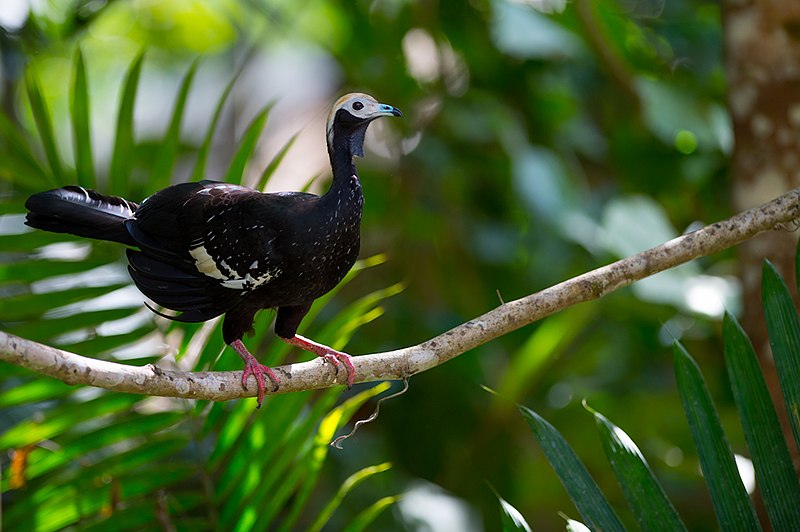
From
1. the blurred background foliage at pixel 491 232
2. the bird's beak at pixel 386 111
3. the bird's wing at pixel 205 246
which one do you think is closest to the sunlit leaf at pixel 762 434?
the bird's beak at pixel 386 111

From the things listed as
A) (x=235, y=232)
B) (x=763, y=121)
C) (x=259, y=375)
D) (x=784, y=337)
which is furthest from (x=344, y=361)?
(x=763, y=121)

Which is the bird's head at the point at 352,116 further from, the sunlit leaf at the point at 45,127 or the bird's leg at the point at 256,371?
the sunlit leaf at the point at 45,127

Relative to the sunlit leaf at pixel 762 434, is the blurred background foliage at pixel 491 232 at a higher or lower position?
lower

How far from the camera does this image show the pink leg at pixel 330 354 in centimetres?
191

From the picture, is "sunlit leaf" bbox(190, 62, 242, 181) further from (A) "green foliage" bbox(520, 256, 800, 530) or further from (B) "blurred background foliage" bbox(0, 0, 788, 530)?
(A) "green foliage" bbox(520, 256, 800, 530)

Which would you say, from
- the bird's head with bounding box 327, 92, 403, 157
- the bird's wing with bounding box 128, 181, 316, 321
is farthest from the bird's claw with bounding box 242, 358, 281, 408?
the bird's head with bounding box 327, 92, 403, 157

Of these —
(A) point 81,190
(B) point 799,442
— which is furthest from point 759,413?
(A) point 81,190

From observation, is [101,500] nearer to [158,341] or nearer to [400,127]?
[158,341]

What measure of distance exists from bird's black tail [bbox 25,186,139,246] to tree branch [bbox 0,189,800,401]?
37cm

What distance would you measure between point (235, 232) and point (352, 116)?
34 cm

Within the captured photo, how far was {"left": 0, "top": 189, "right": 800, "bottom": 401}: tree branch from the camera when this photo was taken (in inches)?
61.2

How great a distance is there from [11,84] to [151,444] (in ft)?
7.46

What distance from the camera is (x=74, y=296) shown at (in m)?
2.34

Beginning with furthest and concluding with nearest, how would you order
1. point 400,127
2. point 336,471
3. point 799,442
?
point 400,127, point 336,471, point 799,442
